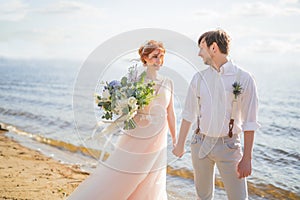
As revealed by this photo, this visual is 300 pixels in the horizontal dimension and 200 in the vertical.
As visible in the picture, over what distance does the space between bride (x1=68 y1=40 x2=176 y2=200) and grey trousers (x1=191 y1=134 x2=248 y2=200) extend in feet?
2.55

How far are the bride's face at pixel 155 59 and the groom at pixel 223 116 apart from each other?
2.40 feet

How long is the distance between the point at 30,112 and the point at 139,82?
13.0 m

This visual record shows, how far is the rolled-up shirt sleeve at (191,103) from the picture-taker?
388 cm

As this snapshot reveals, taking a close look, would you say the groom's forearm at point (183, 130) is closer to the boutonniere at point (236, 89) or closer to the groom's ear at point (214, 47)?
the boutonniere at point (236, 89)

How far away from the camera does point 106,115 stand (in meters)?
4.29

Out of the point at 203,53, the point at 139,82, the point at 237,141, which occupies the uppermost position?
the point at 203,53

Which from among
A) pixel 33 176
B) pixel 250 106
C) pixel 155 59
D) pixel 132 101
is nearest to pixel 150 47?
pixel 155 59

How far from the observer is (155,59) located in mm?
4559

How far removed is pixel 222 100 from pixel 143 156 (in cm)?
120

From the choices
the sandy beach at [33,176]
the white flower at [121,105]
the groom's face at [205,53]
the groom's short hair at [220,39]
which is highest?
the groom's short hair at [220,39]

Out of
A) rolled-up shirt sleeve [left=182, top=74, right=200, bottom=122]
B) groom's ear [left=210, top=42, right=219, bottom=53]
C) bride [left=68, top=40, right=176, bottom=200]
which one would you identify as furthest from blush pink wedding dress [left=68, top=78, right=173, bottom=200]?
groom's ear [left=210, top=42, right=219, bottom=53]

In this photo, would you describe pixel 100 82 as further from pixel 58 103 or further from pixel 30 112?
pixel 58 103

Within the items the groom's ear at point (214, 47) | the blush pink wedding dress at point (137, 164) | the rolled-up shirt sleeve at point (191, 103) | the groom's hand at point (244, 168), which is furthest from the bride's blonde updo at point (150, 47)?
the groom's hand at point (244, 168)

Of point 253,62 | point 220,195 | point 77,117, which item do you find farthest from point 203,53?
point 253,62
